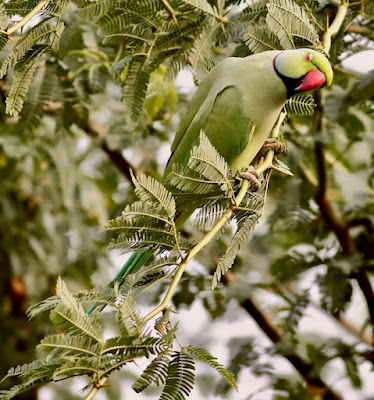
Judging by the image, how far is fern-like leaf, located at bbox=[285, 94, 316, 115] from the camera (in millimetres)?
1815

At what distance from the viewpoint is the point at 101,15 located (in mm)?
1872

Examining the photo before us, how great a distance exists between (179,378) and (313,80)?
2.96 ft

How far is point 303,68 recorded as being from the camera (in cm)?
175

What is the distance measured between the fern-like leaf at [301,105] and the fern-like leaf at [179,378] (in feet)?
2.74

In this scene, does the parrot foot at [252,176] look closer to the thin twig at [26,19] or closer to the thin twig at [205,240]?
the thin twig at [205,240]

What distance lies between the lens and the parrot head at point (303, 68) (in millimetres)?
1733

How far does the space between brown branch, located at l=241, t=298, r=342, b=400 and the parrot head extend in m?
1.28

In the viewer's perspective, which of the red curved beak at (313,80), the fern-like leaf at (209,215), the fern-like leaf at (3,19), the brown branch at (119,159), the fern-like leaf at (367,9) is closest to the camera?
the fern-like leaf at (3,19)

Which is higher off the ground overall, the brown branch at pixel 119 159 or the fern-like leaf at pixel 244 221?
the brown branch at pixel 119 159

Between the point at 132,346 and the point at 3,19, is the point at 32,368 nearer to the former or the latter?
the point at 132,346

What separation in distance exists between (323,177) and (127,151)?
1020 millimetres

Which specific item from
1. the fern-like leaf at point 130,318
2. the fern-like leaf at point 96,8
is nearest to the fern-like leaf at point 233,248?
the fern-like leaf at point 130,318

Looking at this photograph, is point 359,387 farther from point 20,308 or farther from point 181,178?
point 20,308

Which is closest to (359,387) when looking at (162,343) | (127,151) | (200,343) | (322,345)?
(322,345)
